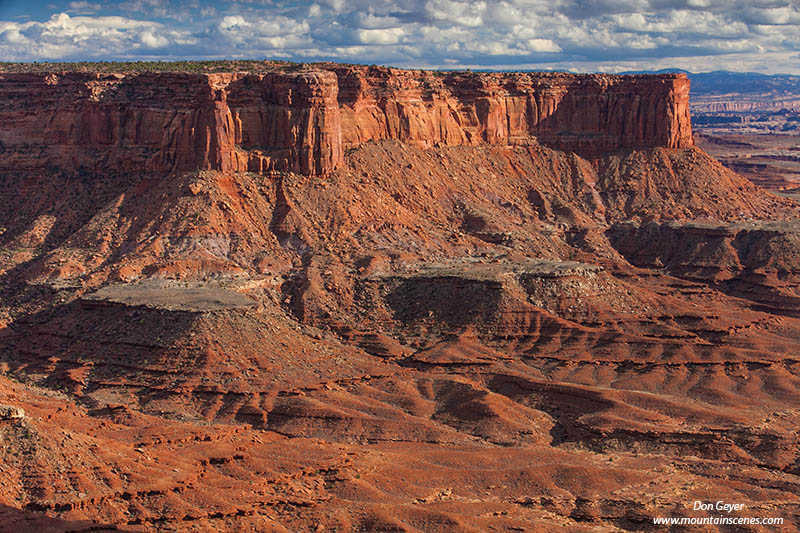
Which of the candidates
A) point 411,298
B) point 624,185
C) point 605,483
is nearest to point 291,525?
point 605,483

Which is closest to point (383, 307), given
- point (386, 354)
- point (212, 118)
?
point (386, 354)

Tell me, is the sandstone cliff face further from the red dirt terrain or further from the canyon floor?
the canyon floor

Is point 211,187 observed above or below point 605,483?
above

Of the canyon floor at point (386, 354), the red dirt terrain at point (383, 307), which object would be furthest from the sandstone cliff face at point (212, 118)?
the canyon floor at point (386, 354)

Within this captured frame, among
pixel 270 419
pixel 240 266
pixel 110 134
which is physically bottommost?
pixel 270 419

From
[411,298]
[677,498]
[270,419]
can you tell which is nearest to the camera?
[677,498]

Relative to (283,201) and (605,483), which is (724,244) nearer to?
(283,201)

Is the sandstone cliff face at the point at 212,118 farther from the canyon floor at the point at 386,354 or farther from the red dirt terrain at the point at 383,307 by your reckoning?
the canyon floor at the point at 386,354
